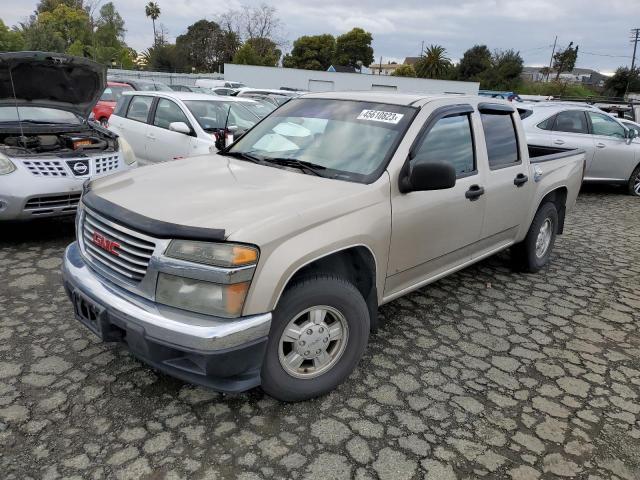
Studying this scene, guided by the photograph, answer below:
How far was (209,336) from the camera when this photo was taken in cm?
229

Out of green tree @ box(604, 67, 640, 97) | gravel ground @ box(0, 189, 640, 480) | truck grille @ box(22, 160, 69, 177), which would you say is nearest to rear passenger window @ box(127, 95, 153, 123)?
truck grille @ box(22, 160, 69, 177)

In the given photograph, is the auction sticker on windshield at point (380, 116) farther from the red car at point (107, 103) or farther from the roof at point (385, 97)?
the red car at point (107, 103)

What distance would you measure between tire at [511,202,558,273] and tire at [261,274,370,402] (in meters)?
2.73

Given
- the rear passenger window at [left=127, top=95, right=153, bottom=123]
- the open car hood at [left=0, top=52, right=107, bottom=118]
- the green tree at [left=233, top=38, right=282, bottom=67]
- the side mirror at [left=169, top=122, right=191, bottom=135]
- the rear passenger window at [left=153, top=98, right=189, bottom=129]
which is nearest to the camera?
the open car hood at [left=0, top=52, right=107, bottom=118]

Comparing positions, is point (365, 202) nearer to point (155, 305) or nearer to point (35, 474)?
point (155, 305)

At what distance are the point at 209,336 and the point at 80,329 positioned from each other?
1.76m

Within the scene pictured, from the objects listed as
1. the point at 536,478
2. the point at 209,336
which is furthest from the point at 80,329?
the point at 536,478

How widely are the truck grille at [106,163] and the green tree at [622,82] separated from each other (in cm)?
5745

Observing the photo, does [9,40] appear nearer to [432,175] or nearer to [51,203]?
[51,203]

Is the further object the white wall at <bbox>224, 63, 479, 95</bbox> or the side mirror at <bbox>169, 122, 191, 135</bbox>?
the white wall at <bbox>224, 63, 479, 95</bbox>

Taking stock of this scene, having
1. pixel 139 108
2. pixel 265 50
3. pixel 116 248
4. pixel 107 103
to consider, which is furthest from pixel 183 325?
pixel 265 50

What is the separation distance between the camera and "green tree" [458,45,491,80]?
204ft

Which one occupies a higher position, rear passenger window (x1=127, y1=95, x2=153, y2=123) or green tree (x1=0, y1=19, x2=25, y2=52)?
green tree (x1=0, y1=19, x2=25, y2=52)

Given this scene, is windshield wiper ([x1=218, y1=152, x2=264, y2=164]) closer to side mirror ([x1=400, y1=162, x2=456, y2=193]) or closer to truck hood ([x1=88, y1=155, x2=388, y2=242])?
truck hood ([x1=88, y1=155, x2=388, y2=242])
